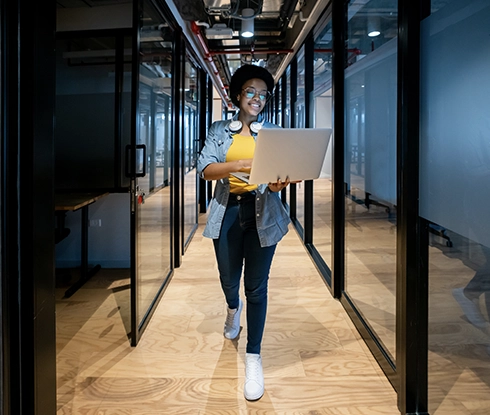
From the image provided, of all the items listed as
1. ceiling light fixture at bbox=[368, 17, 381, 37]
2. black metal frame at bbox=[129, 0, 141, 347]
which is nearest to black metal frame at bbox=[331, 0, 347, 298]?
ceiling light fixture at bbox=[368, 17, 381, 37]

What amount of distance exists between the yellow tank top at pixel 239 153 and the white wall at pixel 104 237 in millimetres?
2007

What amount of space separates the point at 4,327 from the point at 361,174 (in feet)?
7.06

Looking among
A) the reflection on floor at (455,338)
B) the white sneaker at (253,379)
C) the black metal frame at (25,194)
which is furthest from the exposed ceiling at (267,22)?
the white sneaker at (253,379)

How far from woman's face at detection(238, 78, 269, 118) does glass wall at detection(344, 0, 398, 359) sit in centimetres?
65

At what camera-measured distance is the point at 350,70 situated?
265 cm

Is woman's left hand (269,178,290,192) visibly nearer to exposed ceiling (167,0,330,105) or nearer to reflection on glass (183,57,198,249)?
exposed ceiling (167,0,330,105)

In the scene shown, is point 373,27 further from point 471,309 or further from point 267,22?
point 267,22

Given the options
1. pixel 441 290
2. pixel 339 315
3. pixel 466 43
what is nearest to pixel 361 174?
pixel 339 315

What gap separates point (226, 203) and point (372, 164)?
982 millimetres

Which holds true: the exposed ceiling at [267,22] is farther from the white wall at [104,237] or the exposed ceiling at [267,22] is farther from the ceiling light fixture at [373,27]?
the white wall at [104,237]

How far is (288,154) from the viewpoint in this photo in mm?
1553

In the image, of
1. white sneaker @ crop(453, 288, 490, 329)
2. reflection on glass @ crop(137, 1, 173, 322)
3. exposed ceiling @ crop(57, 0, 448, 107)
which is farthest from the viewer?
reflection on glass @ crop(137, 1, 173, 322)

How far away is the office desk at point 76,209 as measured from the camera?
2.73 meters

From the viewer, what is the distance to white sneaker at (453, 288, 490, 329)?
134 cm
